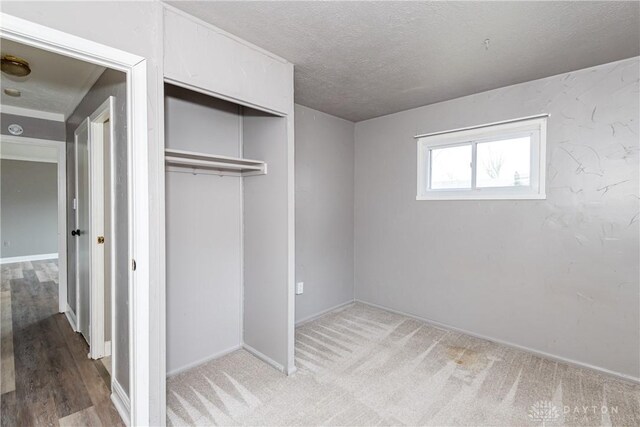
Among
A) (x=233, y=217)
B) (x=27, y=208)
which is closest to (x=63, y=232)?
(x=233, y=217)

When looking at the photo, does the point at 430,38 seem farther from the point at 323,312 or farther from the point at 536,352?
the point at 323,312

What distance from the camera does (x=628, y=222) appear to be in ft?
7.00

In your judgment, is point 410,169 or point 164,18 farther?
point 410,169

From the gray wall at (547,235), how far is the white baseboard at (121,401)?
2.64 m

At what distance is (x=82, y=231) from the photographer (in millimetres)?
2777

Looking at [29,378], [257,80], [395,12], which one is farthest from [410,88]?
[29,378]

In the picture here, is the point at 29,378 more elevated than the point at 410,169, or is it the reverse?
the point at 410,169

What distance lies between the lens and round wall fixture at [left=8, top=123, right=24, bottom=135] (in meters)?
3.04

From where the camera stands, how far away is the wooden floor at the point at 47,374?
5.89 ft

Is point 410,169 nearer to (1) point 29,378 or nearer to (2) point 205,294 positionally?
(2) point 205,294

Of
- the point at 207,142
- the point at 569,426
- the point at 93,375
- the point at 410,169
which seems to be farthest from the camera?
the point at 410,169

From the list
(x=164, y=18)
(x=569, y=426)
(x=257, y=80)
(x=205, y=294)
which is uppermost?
(x=164, y=18)

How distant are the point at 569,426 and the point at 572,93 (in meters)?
2.32
